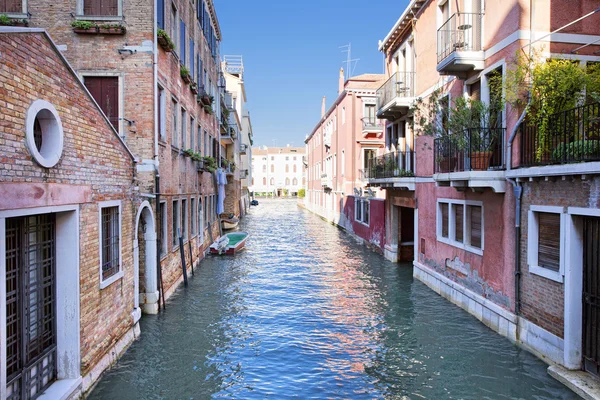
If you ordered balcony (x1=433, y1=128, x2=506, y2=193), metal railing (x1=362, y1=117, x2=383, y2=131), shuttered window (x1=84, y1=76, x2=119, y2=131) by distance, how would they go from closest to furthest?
balcony (x1=433, y1=128, x2=506, y2=193) < shuttered window (x1=84, y1=76, x2=119, y2=131) < metal railing (x1=362, y1=117, x2=383, y2=131)

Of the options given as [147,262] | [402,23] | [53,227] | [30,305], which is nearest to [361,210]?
[402,23]

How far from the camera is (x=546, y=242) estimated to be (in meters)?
7.71

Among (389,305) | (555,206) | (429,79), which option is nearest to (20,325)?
(555,206)

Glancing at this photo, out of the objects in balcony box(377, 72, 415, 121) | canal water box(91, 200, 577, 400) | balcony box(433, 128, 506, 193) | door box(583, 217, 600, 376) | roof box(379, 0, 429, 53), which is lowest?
canal water box(91, 200, 577, 400)

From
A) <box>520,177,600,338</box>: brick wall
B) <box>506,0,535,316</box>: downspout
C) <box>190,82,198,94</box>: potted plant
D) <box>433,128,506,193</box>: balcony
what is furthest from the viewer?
<box>190,82,198,94</box>: potted plant

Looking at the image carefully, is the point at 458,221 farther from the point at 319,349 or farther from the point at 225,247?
the point at 225,247

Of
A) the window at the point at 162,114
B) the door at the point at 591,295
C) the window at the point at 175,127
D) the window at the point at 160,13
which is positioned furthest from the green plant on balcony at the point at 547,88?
the window at the point at 175,127

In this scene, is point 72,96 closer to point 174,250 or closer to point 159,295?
point 159,295

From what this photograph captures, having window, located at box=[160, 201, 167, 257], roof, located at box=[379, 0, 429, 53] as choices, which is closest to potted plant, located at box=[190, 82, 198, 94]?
window, located at box=[160, 201, 167, 257]

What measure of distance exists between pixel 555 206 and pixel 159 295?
8172 millimetres

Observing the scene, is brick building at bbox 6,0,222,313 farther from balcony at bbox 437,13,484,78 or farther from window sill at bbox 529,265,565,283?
window sill at bbox 529,265,565,283

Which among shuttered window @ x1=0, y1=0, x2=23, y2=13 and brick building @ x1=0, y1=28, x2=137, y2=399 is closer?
brick building @ x1=0, y1=28, x2=137, y2=399

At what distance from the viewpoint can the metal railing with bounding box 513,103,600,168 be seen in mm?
6543

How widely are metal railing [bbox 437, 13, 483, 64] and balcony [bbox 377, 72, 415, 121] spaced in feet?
11.2
